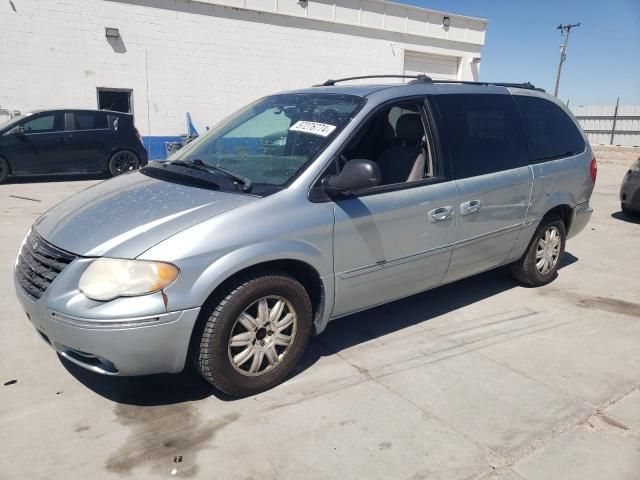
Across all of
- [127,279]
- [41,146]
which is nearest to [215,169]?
[127,279]

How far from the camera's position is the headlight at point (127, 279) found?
2.65m

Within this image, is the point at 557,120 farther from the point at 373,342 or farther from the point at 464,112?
the point at 373,342

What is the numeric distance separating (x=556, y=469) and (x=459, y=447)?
46 cm

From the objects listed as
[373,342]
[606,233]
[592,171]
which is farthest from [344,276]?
[606,233]

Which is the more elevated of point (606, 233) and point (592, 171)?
point (592, 171)

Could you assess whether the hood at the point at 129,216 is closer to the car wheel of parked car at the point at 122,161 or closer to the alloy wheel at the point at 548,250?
the alloy wheel at the point at 548,250

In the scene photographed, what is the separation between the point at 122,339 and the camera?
2.65 m

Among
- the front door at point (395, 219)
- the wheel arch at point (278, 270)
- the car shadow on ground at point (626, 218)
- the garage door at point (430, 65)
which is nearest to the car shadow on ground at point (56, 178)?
the front door at point (395, 219)

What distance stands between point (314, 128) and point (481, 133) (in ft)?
4.92

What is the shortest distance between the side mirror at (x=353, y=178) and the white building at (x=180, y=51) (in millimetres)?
12926

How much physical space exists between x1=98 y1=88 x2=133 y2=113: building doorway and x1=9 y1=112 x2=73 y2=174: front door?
9.85ft

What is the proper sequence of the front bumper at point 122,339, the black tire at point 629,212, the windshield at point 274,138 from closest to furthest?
the front bumper at point 122,339 < the windshield at point 274,138 < the black tire at point 629,212

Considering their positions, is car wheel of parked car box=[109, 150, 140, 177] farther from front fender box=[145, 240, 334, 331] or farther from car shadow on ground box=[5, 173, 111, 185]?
front fender box=[145, 240, 334, 331]

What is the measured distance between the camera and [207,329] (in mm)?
2859
